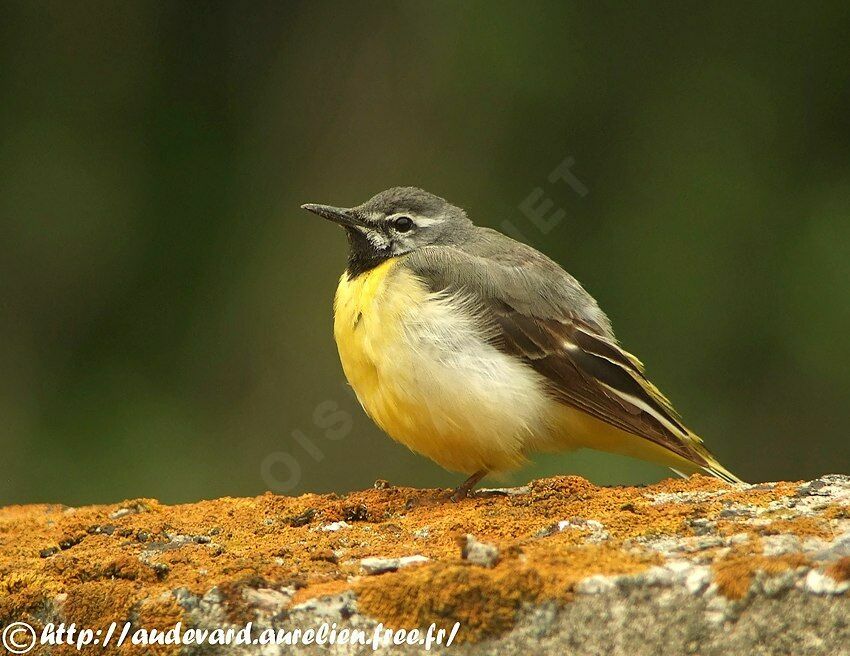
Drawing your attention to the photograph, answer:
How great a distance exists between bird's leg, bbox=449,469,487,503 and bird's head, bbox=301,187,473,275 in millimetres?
1292

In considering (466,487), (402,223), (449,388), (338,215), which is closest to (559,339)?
(449,388)

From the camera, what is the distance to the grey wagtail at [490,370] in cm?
546

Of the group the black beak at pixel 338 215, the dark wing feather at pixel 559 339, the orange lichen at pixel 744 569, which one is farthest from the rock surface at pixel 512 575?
the black beak at pixel 338 215

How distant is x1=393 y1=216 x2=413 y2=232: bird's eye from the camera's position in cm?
642

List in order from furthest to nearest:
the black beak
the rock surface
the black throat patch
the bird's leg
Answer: the black beak, the black throat patch, the bird's leg, the rock surface

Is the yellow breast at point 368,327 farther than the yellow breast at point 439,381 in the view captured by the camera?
Yes

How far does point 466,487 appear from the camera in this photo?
5.53 meters

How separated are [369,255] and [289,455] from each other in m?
3.11

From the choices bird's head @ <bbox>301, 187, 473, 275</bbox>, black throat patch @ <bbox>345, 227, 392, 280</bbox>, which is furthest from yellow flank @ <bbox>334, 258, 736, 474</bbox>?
bird's head @ <bbox>301, 187, 473, 275</bbox>

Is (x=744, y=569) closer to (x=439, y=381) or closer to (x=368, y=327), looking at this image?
(x=439, y=381)

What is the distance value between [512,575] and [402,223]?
350 centimetres

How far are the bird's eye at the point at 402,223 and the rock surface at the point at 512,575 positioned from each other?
2155 mm

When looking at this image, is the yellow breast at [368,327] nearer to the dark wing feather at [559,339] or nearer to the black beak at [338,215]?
the dark wing feather at [559,339]

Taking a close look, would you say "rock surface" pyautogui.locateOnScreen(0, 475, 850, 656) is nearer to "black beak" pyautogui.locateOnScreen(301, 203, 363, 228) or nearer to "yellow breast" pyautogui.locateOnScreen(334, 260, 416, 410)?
"yellow breast" pyautogui.locateOnScreen(334, 260, 416, 410)
